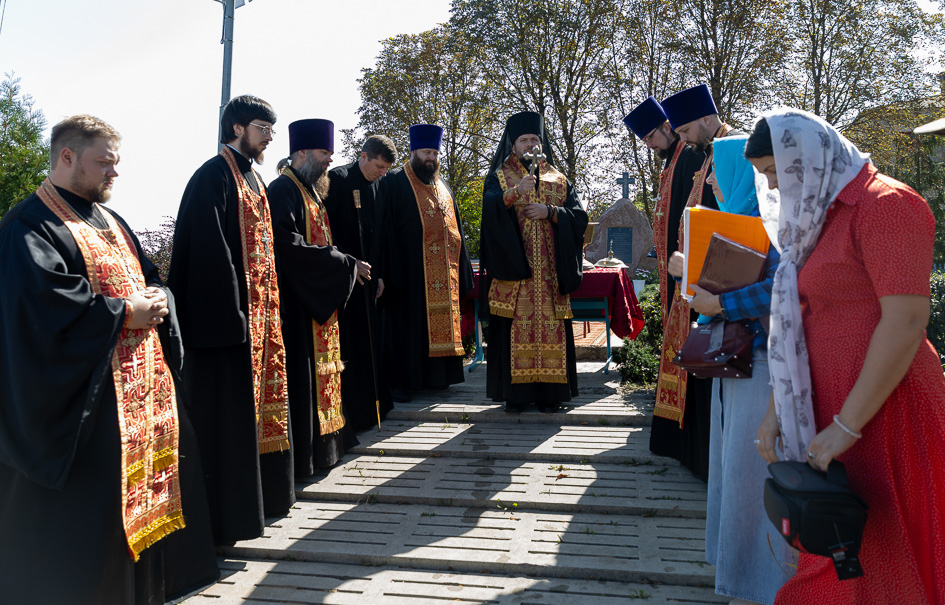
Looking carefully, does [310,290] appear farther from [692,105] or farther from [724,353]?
[724,353]

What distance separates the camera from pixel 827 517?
1928 mm

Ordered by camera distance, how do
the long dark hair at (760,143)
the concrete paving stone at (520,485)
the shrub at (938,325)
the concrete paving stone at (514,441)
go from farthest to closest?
1. the shrub at (938,325)
2. the concrete paving stone at (514,441)
3. the concrete paving stone at (520,485)
4. the long dark hair at (760,143)

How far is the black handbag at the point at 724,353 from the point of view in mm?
2795

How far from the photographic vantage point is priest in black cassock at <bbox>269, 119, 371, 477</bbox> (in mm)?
4633

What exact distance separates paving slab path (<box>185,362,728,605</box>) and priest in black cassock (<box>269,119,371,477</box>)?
1.31 ft

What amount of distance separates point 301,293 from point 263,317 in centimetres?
52

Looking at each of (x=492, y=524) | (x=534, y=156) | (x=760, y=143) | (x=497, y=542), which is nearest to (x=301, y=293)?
(x=492, y=524)

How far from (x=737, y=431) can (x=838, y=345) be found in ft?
2.90

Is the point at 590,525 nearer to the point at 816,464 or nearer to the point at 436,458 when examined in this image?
the point at 436,458

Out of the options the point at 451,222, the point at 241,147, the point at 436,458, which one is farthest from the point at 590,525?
the point at 451,222

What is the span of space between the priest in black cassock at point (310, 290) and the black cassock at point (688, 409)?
7.03 ft

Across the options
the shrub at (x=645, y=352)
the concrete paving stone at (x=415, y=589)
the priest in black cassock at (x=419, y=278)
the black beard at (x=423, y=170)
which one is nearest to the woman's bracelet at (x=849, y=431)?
the concrete paving stone at (x=415, y=589)

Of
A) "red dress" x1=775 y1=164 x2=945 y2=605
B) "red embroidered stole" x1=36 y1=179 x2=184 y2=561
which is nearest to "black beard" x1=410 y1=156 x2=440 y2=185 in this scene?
"red embroidered stole" x1=36 y1=179 x2=184 y2=561

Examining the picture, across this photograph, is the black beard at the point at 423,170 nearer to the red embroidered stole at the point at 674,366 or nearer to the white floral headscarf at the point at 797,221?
the red embroidered stole at the point at 674,366
